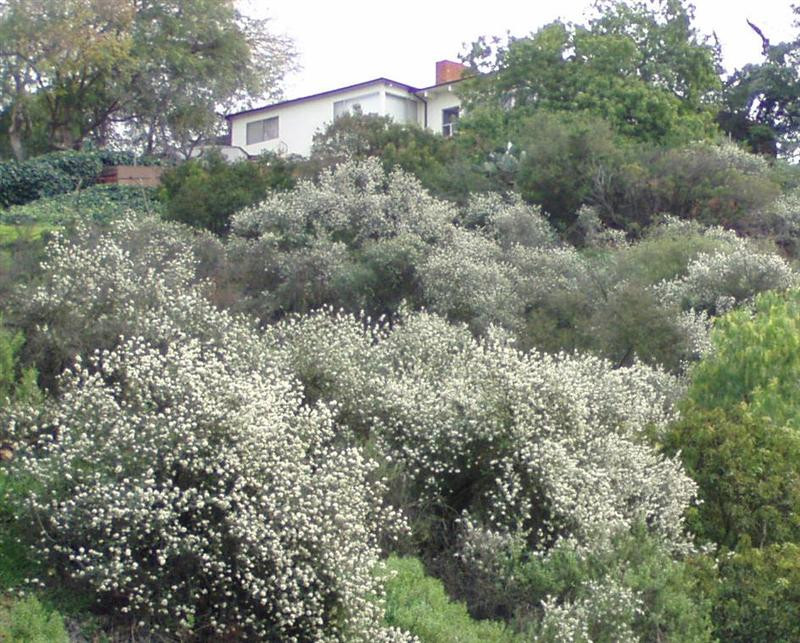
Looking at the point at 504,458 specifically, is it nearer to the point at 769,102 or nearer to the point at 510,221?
the point at 510,221

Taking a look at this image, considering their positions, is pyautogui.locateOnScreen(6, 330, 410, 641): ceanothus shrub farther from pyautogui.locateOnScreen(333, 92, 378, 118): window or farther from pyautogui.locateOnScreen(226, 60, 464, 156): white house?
pyautogui.locateOnScreen(333, 92, 378, 118): window

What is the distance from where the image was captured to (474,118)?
2705 centimetres

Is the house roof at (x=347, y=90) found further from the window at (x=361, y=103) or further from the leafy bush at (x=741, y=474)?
the leafy bush at (x=741, y=474)

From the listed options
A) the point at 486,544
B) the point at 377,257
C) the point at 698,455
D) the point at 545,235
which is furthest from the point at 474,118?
the point at 486,544

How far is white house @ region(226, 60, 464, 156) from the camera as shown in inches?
1531

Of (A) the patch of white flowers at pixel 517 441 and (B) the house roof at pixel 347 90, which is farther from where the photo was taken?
(B) the house roof at pixel 347 90

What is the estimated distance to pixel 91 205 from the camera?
23.5 metres

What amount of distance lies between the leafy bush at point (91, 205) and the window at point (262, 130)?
48.3 feet

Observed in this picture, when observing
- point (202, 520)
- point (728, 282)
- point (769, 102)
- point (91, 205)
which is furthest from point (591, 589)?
point (769, 102)

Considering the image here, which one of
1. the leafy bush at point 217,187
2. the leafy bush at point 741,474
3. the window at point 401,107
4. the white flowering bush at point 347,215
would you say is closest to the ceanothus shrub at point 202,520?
the leafy bush at point 741,474

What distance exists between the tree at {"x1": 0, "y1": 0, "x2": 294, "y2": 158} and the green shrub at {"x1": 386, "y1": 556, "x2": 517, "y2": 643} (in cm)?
2582

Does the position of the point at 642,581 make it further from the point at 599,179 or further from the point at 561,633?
the point at 599,179

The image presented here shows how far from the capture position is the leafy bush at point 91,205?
66.4 feet

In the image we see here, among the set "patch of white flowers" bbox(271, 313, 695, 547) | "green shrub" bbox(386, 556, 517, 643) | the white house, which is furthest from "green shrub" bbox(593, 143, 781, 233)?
the white house
